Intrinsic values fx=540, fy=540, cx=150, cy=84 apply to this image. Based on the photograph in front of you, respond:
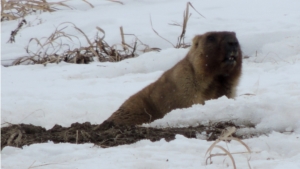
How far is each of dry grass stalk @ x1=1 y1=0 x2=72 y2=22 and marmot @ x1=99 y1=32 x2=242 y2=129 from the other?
666 cm

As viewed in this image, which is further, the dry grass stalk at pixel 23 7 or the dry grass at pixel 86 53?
the dry grass stalk at pixel 23 7

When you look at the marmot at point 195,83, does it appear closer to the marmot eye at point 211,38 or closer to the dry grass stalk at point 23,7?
the marmot eye at point 211,38

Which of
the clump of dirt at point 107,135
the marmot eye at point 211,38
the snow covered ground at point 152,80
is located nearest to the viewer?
the snow covered ground at point 152,80

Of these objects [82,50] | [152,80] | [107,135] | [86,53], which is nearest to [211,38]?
[107,135]

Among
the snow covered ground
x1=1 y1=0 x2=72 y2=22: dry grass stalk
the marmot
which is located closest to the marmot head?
the marmot

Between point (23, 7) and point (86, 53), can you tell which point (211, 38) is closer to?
point (86, 53)

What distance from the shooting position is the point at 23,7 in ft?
40.2

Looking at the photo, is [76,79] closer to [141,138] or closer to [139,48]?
[139,48]

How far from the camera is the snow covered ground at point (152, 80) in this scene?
3479 mm

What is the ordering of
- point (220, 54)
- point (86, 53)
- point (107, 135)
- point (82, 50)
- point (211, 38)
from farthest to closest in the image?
point (82, 50)
point (86, 53)
point (211, 38)
point (220, 54)
point (107, 135)

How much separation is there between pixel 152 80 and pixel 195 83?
6.88 ft

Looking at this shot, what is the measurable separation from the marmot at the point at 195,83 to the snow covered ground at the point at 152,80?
1.12ft

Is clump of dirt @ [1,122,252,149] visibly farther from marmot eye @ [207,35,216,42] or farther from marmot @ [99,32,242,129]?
marmot eye @ [207,35,216,42]

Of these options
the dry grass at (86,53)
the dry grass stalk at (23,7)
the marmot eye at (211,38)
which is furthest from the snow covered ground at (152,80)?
the marmot eye at (211,38)
